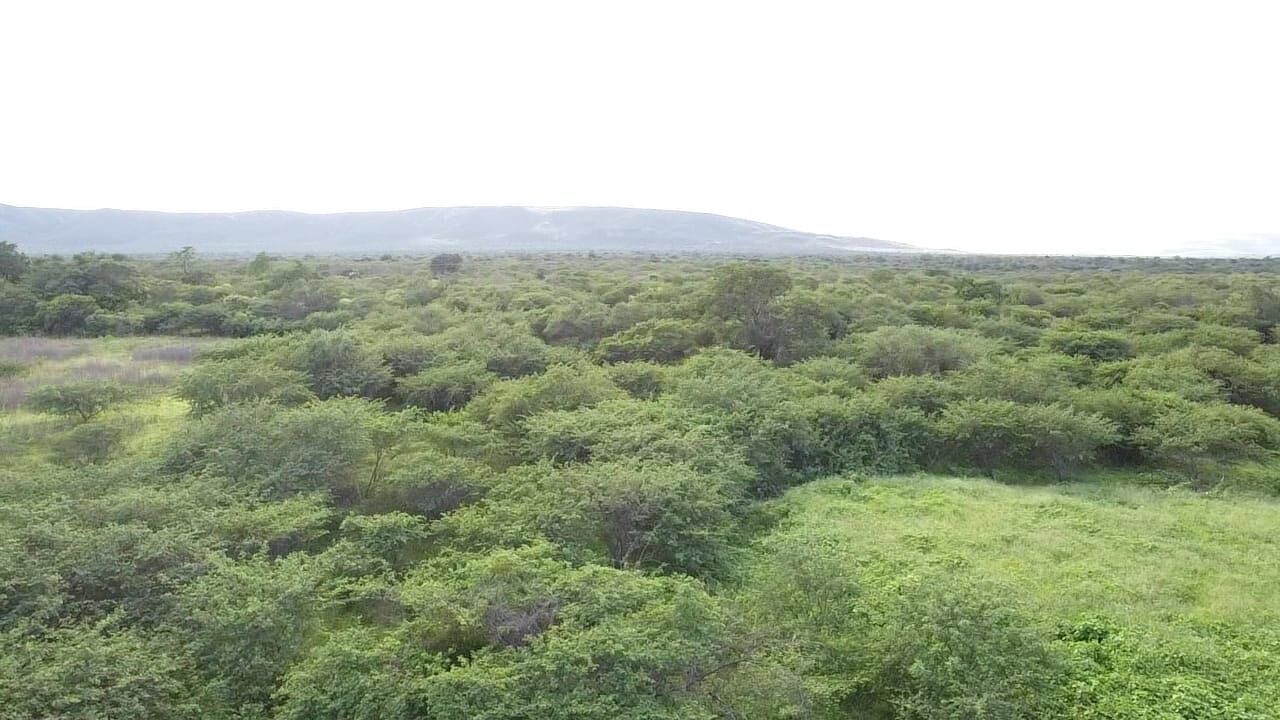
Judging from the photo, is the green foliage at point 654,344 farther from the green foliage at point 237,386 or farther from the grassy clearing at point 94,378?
the grassy clearing at point 94,378

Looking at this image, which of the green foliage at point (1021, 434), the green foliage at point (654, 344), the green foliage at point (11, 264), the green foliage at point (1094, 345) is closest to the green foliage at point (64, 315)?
the green foliage at point (11, 264)

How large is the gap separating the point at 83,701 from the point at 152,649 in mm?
1147

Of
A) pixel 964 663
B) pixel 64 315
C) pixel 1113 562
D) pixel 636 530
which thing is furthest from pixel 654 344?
pixel 64 315

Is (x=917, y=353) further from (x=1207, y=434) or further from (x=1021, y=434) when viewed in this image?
(x=1207, y=434)

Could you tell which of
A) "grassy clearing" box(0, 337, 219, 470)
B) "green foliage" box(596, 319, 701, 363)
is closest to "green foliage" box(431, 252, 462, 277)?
"grassy clearing" box(0, 337, 219, 470)

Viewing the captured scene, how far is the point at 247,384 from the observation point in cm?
1819

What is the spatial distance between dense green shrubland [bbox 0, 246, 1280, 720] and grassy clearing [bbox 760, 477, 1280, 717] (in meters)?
0.07

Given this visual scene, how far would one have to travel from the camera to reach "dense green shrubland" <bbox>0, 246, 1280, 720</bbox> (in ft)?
25.5

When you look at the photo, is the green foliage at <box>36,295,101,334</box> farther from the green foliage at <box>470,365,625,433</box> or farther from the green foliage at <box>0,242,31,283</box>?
the green foliage at <box>470,365,625,433</box>

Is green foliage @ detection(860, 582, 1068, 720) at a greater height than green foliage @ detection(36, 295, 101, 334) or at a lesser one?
lesser

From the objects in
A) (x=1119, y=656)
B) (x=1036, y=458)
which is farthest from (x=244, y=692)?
(x=1036, y=458)

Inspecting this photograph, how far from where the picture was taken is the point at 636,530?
11.9 metres

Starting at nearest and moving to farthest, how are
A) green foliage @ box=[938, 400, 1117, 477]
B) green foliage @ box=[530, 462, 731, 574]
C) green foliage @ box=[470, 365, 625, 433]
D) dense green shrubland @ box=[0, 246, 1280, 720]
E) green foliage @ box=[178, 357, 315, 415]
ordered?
dense green shrubland @ box=[0, 246, 1280, 720], green foliage @ box=[530, 462, 731, 574], green foliage @ box=[938, 400, 1117, 477], green foliage @ box=[470, 365, 625, 433], green foliage @ box=[178, 357, 315, 415]

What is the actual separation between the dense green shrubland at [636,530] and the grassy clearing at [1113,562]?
0.07 metres
